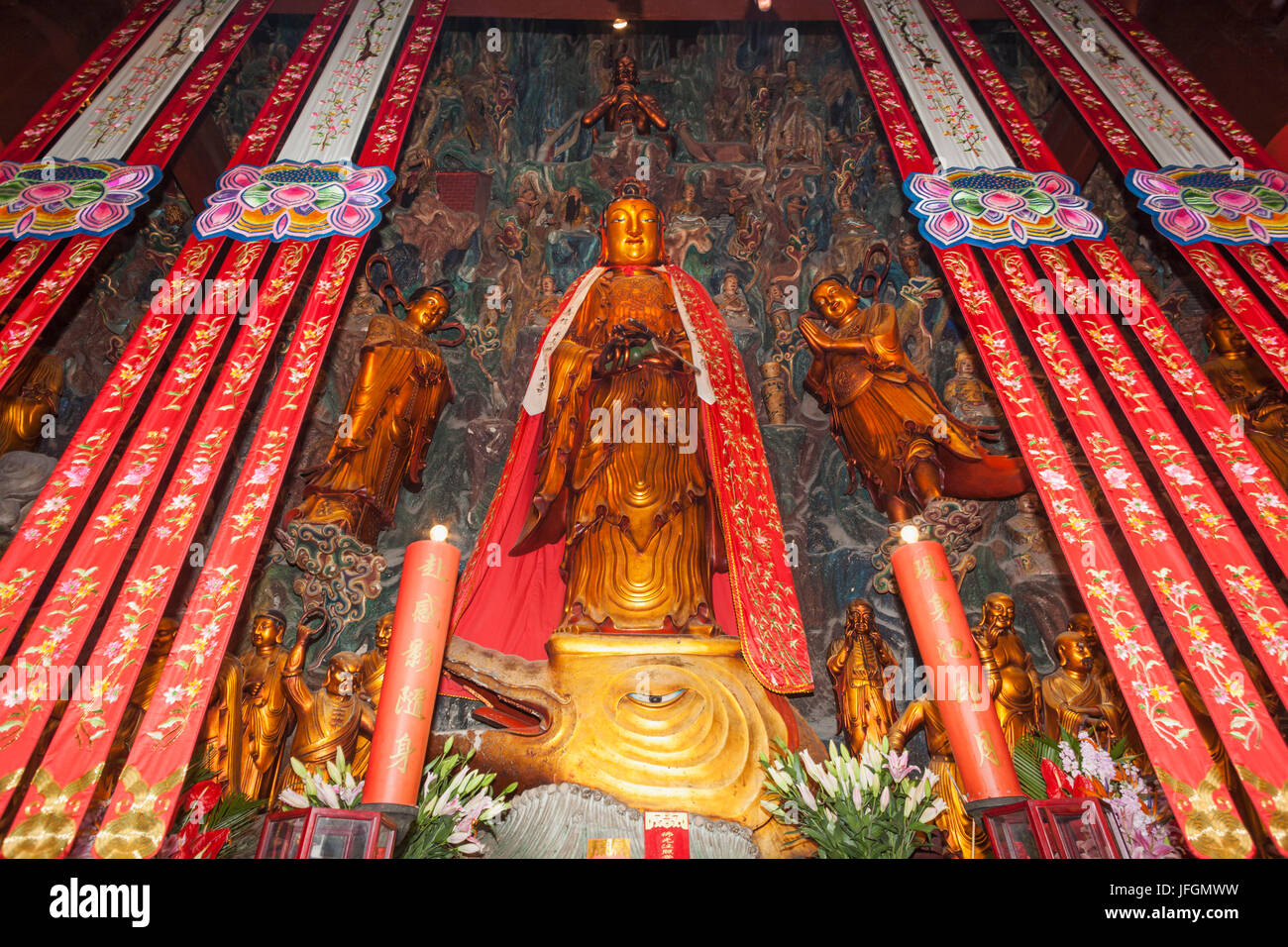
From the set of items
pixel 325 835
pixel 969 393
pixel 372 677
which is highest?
pixel 325 835

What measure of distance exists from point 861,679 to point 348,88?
192 inches

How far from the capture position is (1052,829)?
75.0 inches

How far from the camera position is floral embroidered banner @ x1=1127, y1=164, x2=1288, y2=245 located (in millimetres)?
4523

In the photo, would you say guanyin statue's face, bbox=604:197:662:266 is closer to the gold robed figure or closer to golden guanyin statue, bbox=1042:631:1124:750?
the gold robed figure

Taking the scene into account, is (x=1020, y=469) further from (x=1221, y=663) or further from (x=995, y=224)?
(x=1221, y=663)

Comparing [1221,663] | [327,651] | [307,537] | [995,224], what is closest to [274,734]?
[327,651]

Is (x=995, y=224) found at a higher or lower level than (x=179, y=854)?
higher

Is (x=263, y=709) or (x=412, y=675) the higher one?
(x=412, y=675)

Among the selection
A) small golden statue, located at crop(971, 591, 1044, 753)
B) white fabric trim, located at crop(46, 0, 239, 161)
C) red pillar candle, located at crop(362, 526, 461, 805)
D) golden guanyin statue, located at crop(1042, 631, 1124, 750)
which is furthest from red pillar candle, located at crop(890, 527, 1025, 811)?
white fabric trim, located at crop(46, 0, 239, 161)

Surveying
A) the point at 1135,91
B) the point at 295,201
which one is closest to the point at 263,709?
the point at 295,201

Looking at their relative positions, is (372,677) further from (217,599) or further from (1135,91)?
(1135,91)

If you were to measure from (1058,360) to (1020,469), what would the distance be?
1145 millimetres

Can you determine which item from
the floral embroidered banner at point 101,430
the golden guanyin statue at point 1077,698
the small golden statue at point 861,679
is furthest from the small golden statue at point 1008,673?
the floral embroidered banner at point 101,430

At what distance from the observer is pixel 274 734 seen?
3777mm
